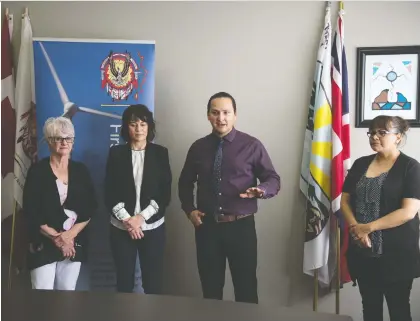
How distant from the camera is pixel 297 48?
3096 millimetres

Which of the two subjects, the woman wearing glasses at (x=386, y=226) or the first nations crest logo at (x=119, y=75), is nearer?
the woman wearing glasses at (x=386, y=226)

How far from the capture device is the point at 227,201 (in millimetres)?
2521

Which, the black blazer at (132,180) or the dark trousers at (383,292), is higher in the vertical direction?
the black blazer at (132,180)

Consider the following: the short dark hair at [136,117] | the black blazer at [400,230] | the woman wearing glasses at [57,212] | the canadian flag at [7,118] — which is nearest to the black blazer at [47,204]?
the woman wearing glasses at [57,212]

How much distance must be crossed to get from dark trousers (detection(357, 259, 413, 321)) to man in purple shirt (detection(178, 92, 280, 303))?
2.02 ft

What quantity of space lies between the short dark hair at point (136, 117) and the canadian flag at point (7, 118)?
3.41 ft

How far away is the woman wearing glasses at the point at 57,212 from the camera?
101 inches

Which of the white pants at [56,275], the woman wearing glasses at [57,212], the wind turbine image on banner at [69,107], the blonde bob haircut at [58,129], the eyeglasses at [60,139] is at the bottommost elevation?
the white pants at [56,275]

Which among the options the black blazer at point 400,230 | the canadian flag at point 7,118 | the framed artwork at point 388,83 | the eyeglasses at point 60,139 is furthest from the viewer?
the canadian flag at point 7,118

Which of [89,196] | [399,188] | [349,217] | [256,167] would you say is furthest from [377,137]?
[89,196]

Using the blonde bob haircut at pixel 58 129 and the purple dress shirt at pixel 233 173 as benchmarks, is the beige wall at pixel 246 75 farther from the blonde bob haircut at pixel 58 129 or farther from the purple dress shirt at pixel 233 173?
the blonde bob haircut at pixel 58 129

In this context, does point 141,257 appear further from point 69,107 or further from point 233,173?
point 69,107

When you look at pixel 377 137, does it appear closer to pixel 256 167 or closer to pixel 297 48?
pixel 256 167

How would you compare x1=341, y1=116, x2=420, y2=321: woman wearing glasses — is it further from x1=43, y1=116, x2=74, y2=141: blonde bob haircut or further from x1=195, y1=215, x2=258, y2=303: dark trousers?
x1=43, y1=116, x2=74, y2=141: blonde bob haircut
